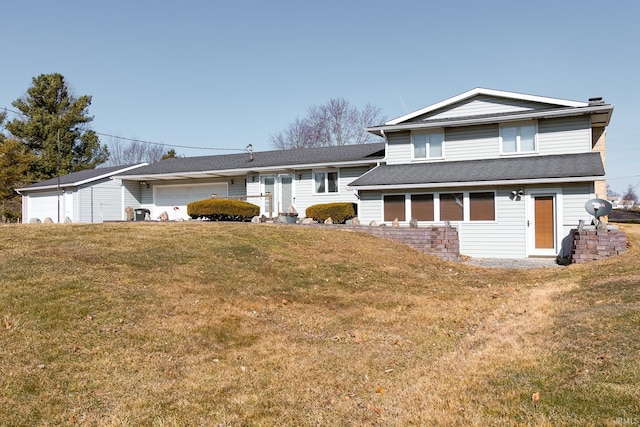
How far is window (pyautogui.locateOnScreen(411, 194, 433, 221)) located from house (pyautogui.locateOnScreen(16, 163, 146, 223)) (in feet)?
57.9

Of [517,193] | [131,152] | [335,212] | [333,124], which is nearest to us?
[517,193]

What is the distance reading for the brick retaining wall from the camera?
13.9 meters

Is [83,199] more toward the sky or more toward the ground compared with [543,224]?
more toward the sky

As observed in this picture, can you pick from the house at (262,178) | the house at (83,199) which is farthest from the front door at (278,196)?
the house at (83,199)

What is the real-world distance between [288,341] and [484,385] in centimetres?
268

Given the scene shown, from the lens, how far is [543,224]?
1686 centimetres

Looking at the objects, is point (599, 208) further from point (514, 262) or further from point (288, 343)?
point (288, 343)

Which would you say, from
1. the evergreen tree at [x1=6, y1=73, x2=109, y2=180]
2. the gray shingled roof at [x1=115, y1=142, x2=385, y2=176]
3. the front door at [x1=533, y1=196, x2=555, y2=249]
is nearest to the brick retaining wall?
the front door at [x1=533, y1=196, x2=555, y2=249]

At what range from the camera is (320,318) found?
24.7ft

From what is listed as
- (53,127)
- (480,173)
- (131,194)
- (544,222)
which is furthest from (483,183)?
(53,127)

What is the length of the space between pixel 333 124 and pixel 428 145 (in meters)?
31.9

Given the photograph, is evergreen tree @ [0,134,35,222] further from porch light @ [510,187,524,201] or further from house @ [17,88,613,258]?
porch light @ [510,187,524,201]

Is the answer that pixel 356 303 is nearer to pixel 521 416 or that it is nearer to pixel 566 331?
pixel 566 331

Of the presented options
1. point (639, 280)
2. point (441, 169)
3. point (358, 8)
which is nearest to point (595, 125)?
point (441, 169)
